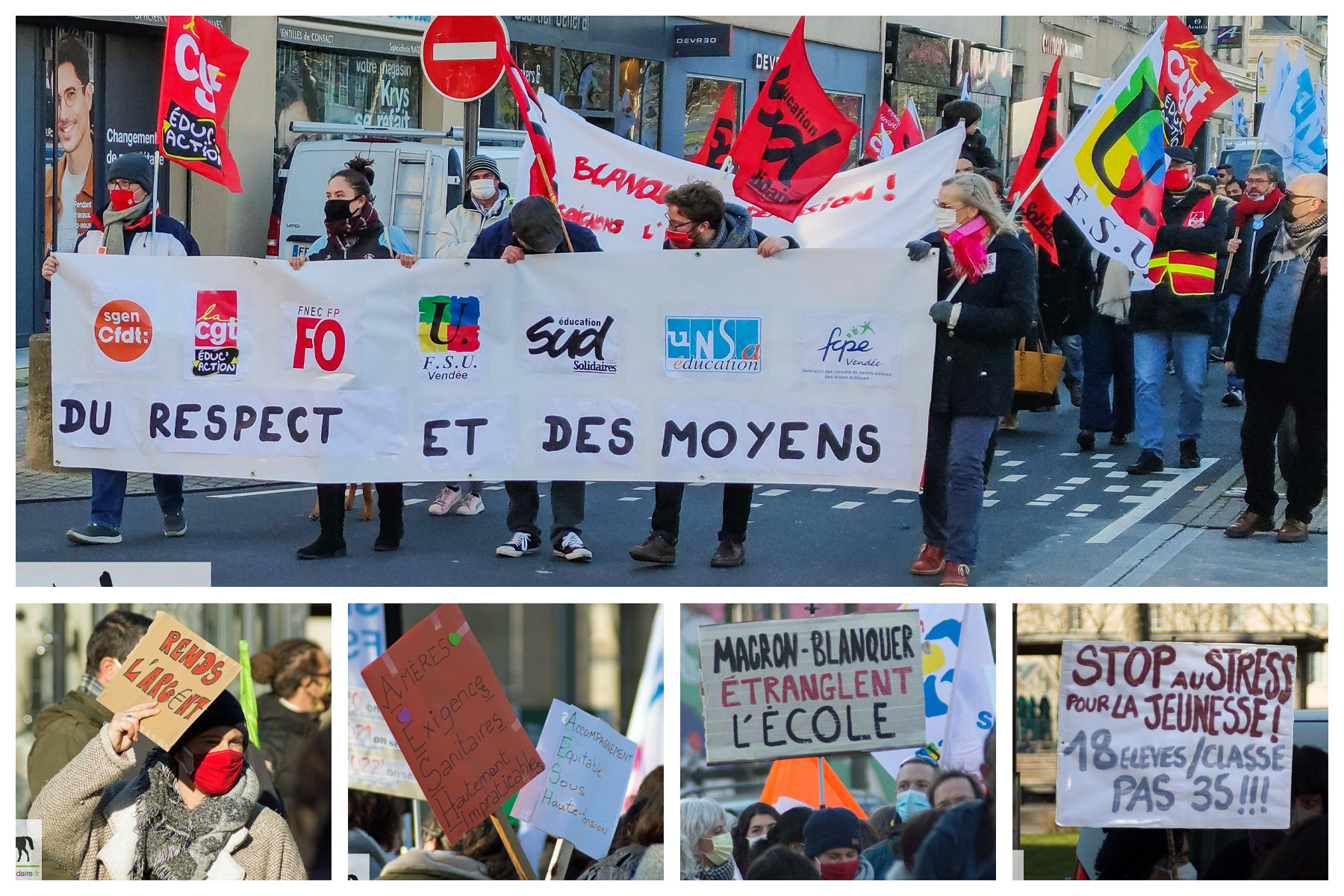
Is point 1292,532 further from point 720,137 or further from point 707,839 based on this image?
point 720,137

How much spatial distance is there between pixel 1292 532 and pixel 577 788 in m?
4.49

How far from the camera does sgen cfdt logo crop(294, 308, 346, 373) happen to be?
7359 mm

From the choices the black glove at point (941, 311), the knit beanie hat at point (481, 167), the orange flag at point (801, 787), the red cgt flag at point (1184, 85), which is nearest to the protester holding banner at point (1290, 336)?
the red cgt flag at point (1184, 85)

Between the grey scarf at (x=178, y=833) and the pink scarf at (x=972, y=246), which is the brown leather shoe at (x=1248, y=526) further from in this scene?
the grey scarf at (x=178, y=833)

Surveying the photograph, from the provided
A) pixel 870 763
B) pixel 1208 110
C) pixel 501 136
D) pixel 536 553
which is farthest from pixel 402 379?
pixel 501 136

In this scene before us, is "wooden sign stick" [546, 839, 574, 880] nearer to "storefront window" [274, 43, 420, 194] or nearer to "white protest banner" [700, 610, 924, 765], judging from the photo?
"white protest banner" [700, 610, 924, 765]

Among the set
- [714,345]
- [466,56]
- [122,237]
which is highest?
[466,56]

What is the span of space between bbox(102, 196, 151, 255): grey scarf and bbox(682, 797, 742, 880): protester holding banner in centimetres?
437

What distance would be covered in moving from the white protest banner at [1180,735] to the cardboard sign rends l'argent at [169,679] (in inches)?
105

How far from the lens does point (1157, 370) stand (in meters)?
10.2

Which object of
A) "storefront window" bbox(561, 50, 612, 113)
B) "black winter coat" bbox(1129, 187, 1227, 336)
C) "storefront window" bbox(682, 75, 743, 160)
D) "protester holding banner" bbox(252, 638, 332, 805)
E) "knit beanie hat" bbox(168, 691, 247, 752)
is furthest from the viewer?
"storefront window" bbox(682, 75, 743, 160)

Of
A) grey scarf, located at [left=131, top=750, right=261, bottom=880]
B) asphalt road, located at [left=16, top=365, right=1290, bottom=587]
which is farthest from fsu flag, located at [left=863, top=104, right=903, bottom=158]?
grey scarf, located at [left=131, top=750, right=261, bottom=880]

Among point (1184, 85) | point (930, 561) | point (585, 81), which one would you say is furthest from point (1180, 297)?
point (585, 81)

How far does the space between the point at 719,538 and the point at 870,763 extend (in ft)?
9.11
